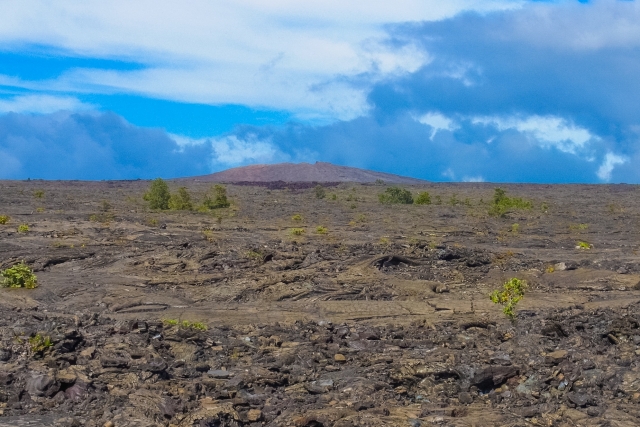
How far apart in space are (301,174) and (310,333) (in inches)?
5134

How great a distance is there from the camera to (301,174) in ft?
472

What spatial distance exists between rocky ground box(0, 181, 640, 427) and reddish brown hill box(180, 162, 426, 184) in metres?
109

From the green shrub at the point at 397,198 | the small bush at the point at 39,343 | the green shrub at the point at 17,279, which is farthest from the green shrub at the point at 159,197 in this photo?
the small bush at the point at 39,343

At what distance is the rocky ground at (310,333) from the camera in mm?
9430

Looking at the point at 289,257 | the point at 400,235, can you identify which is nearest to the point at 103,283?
the point at 289,257

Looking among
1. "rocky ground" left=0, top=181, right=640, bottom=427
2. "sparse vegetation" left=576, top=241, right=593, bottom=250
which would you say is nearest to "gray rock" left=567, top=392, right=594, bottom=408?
"rocky ground" left=0, top=181, right=640, bottom=427

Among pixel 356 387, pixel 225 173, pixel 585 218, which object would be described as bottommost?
pixel 356 387

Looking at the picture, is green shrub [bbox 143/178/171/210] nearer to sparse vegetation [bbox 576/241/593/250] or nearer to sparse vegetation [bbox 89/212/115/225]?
sparse vegetation [bbox 89/212/115/225]

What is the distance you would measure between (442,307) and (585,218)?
2976 centimetres

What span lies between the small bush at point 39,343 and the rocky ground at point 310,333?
0.02m

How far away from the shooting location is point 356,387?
10.4 metres

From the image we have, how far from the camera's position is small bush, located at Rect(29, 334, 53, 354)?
10292 millimetres

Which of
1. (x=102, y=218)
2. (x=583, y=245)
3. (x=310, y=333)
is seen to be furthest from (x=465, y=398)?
(x=102, y=218)

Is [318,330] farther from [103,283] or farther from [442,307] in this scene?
[103,283]
